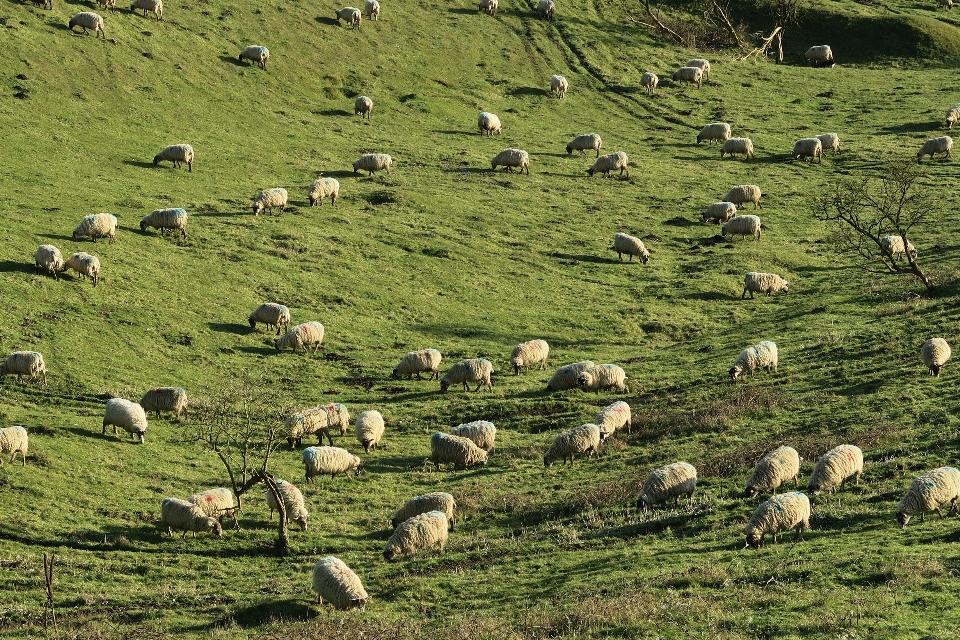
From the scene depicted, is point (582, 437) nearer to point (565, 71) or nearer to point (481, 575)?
point (481, 575)

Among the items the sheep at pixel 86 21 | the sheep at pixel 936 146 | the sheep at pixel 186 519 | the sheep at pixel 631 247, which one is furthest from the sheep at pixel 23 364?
the sheep at pixel 936 146

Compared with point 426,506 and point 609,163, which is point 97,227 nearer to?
point 426,506

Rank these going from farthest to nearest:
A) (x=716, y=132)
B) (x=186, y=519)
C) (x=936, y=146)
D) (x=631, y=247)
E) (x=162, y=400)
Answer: (x=716, y=132)
(x=936, y=146)
(x=631, y=247)
(x=162, y=400)
(x=186, y=519)

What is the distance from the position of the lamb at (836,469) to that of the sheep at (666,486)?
2722 millimetres

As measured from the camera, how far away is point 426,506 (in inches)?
1056

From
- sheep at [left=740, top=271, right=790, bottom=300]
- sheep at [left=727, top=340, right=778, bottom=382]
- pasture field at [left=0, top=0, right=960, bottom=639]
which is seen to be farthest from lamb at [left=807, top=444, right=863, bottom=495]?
sheep at [left=740, top=271, right=790, bottom=300]

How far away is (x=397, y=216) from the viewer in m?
56.1

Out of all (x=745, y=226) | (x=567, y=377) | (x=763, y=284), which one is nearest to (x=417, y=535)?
(x=567, y=377)

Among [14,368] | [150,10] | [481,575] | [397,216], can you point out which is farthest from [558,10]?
[481,575]

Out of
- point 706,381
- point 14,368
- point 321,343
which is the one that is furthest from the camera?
point 321,343

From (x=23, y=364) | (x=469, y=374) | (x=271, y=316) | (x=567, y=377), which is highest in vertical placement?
(x=567, y=377)

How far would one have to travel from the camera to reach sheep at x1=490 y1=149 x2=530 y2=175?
64.7 metres

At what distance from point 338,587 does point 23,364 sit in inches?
713

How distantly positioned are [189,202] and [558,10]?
50.0 metres
